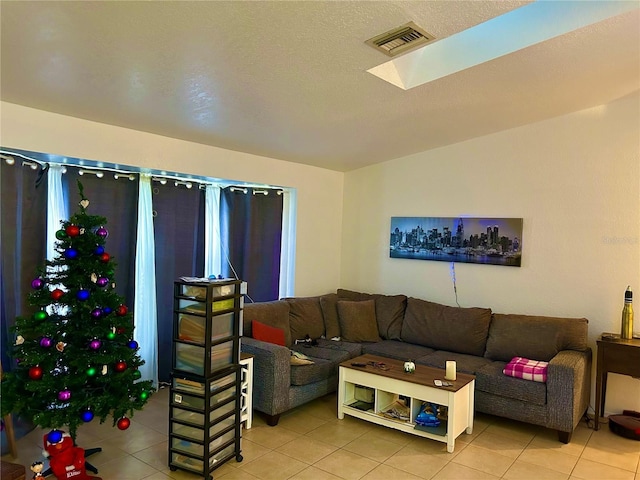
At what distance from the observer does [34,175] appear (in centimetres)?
328

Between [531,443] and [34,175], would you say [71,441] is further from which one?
[531,443]

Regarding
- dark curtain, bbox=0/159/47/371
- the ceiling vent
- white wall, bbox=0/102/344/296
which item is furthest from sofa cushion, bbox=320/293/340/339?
the ceiling vent

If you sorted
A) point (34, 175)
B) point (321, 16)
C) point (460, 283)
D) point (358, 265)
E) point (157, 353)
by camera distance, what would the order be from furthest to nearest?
point (358, 265), point (460, 283), point (157, 353), point (34, 175), point (321, 16)

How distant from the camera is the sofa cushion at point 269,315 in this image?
3967mm

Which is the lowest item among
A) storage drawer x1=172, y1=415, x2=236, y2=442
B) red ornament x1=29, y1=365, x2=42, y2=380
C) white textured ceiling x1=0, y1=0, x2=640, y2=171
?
storage drawer x1=172, y1=415, x2=236, y2=442

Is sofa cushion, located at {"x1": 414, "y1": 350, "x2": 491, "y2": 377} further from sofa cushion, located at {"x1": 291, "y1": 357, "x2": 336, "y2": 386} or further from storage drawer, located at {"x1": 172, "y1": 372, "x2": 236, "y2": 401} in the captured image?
storage drawer, located at {"x1": 172, "y1": 372, "x2": 236, "y2": 401}

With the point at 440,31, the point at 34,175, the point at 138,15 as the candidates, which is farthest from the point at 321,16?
the point at 34,175

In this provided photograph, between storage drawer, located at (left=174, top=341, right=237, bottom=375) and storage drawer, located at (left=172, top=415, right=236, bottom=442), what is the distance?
1.09ft

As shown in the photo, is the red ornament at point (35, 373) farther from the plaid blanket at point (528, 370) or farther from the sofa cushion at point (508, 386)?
the plaid blanket at point (528, 370)

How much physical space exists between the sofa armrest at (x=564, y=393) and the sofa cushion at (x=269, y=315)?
2.17 m

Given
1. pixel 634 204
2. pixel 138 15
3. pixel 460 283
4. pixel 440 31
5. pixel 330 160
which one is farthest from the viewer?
pixel 330 160

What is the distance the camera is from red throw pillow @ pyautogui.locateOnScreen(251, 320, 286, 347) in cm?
385

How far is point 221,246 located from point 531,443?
3200 millimetres

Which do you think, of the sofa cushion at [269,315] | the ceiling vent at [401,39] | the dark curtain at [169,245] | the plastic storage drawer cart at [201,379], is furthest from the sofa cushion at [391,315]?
the ceiling vent at [401,39]
